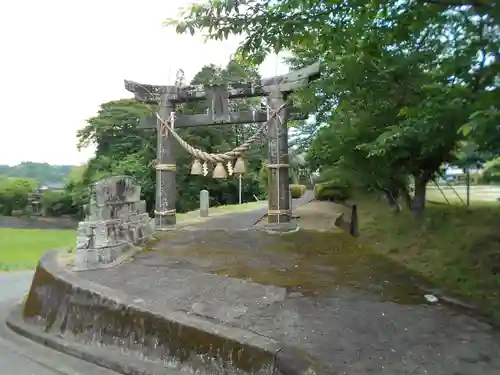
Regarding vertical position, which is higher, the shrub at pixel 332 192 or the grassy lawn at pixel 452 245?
the shrub at pixel 332 192

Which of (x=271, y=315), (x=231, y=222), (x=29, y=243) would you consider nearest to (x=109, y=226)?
(x=271, y=315)

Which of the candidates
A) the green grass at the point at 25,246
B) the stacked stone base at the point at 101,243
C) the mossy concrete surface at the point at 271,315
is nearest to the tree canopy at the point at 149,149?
the green grass at the point at 25,246

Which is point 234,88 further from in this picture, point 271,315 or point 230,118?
point 271,315

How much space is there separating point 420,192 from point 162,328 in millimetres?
8917

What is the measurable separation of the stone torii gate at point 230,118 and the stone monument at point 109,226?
218 cm

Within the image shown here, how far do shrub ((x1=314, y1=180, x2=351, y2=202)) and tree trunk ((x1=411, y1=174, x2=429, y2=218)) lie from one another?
4.75m

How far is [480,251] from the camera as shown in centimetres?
912

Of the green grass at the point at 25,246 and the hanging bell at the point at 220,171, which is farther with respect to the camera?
the green grass at the point at 25,246

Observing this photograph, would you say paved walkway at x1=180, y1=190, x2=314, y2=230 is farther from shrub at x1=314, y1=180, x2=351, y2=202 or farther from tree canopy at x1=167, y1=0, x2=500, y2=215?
tree canopy at x1=167, y1=0, x2=500, y2=215

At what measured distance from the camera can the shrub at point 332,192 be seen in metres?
17.1

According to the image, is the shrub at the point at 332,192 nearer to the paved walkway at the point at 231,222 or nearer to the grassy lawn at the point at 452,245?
the grassy lawn at the point at 452,245

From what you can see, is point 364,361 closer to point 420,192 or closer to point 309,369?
point 309,369

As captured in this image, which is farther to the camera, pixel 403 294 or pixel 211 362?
pixel 403 294

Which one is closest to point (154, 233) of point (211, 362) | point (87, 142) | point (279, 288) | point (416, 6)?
point (279, 288)
